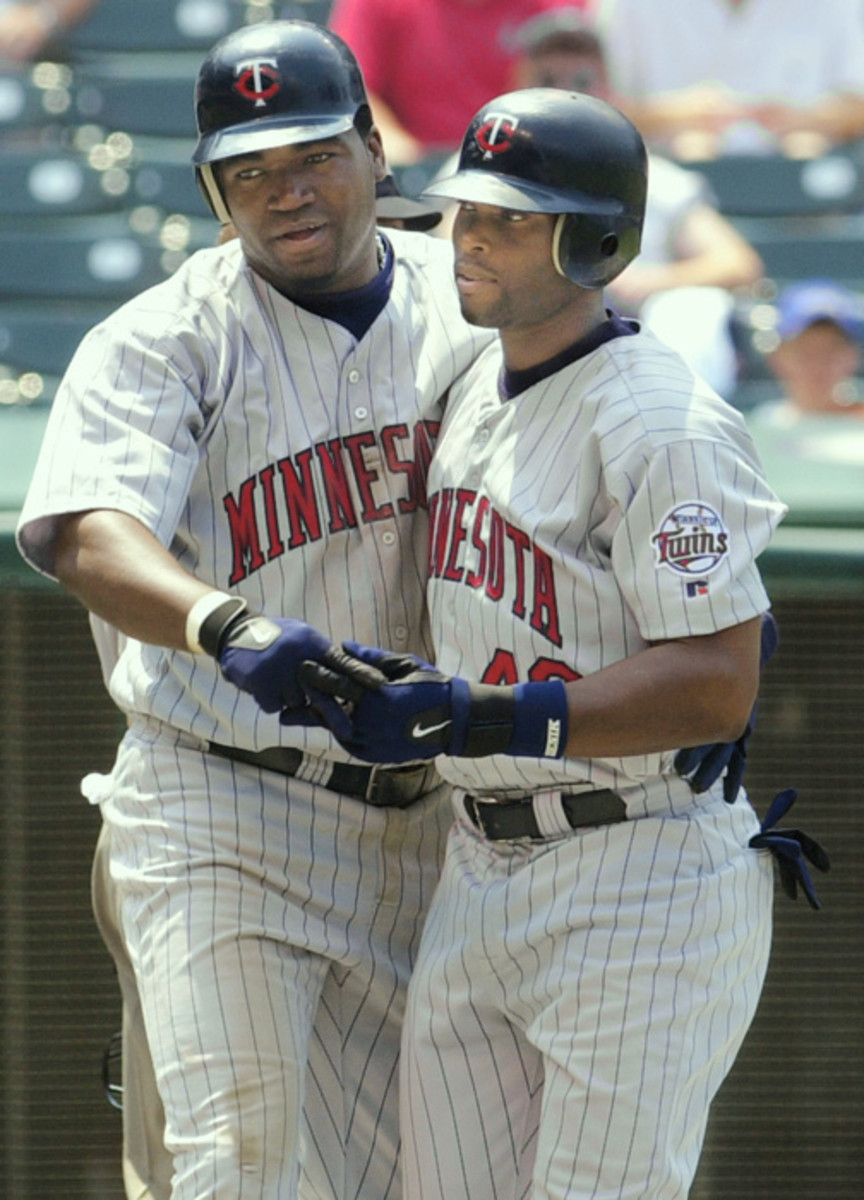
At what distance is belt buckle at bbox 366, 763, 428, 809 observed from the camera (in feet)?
8.66

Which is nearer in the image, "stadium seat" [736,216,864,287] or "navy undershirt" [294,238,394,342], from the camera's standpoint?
"navy undershirt" [294,238,394,342]


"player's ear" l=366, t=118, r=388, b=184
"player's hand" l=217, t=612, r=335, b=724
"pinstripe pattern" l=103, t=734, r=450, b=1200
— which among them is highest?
"player's ear" l=366, t=118, r=388, b=184

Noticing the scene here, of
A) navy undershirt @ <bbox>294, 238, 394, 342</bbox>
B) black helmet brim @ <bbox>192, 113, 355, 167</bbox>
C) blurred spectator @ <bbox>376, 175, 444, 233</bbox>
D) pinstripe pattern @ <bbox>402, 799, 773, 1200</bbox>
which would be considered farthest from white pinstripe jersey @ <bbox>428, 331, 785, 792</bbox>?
blurred spectator @ <bbox>376, 175, 444, 233</bbox>

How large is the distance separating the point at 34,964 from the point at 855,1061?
1390 mm

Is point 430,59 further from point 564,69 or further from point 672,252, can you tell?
point 672,252

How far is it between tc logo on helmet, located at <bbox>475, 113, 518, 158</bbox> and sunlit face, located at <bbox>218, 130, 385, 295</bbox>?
19 centimetres

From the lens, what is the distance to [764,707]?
3.29 m

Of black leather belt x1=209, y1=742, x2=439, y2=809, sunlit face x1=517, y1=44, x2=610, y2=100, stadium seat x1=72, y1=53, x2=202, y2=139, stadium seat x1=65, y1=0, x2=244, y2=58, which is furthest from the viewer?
stadium seat x1=65, y1=0, x2=244, y2=58

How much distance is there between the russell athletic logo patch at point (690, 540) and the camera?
7.19 feet

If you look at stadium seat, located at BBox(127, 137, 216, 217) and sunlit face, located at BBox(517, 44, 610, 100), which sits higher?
sunlit face, located at BBox(517, 44, 610, 100)

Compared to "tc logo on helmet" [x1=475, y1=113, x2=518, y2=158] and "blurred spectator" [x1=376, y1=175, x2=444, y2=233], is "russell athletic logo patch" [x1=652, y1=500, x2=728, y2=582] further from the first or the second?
"blurred spectator" [x1=376, y1=175, x2=444, y2=233]

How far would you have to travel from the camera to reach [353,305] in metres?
2.65

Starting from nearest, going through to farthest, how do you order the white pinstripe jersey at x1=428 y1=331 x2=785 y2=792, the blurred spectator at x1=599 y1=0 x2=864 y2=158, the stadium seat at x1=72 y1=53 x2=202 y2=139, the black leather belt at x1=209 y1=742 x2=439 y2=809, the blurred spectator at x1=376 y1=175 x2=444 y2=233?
1. the white pinstripe jersey at x1=428 y1=331 x2=785 y2=792
2. the black leather belt at x1=209 y1=742 x2=439 y2=809
3. the blurred spectator at x1=376 y1=175 x2=444 y2=233
4. the blurred spectator at x1=599 y1=0 x2=864 y2=158
5. the stadium seat at x1=72 y1=53 x2=202 y2=139

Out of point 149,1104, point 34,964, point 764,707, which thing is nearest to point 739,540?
point 764,707
